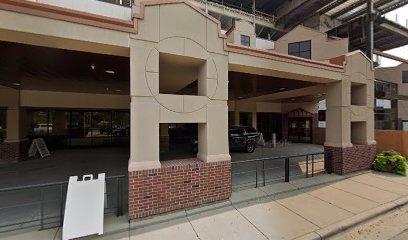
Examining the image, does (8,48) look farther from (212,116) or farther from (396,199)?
(396,199)

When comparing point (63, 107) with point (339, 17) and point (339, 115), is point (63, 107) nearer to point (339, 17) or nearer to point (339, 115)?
point (339, 115)

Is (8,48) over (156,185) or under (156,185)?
over

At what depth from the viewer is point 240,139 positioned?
41.3ft

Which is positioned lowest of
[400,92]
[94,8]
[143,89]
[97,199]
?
[97,199]

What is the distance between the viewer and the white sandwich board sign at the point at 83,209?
3.79m

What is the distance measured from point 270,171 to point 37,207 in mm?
7869

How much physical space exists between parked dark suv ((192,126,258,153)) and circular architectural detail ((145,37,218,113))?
7153 millimetres

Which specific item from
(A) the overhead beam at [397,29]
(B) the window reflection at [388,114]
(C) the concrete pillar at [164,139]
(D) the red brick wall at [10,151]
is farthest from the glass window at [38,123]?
(B) the window reflection at [388,114]

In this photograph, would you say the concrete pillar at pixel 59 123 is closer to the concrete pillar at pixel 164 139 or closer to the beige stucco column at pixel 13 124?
the beige stucco column at pixel 13 124

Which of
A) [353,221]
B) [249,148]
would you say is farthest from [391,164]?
[249,148]

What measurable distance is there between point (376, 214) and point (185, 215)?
15.9 feet

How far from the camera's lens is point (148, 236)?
3.93 meters

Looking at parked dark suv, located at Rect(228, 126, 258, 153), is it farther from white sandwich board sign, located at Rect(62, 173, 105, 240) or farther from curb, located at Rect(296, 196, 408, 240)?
white sandwich board sign, located at Rect(62, 173, 105, 240)

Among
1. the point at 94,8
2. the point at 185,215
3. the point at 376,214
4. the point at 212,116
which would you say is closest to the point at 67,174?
the point at 185,215
